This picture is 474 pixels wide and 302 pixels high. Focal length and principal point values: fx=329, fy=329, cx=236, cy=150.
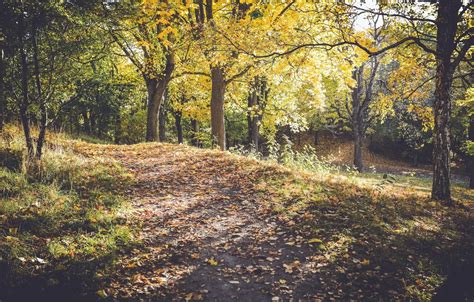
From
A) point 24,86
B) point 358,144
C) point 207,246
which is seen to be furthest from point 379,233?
point 358,144

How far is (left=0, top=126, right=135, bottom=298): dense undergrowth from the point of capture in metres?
4.04

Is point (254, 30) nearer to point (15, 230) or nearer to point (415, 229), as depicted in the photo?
point (415, 229)

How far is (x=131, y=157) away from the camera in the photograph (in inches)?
444

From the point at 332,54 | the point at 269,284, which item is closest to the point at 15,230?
the point at 269,284

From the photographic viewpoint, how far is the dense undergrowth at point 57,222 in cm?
404

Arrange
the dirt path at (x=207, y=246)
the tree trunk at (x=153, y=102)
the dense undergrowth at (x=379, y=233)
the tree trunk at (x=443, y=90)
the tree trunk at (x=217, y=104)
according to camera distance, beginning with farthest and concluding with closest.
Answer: the tree trunk at (x=153, y=102) → the tree trunk at (x=217, y=104) → the tree trunk at (x=443, y=90) → the dense undergrowth at (x=379, y=233) → the dirt path at (x=207, y=246)

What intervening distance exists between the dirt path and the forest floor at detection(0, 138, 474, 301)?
0.02 m

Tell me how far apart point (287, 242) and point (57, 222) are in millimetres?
3730

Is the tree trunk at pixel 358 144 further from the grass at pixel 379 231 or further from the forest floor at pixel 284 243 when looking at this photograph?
the grass at pixel 379 231

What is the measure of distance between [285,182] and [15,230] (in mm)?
5668

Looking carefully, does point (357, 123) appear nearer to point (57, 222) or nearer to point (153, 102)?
point (153, 102)

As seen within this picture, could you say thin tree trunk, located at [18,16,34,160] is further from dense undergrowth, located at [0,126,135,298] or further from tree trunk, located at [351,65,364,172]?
tree trunk, located at [351,65,364,172]

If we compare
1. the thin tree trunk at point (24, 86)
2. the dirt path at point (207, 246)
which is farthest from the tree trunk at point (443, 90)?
the thin tree trunk at point (24, 86)

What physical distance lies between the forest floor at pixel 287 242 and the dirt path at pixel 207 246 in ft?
0.05
